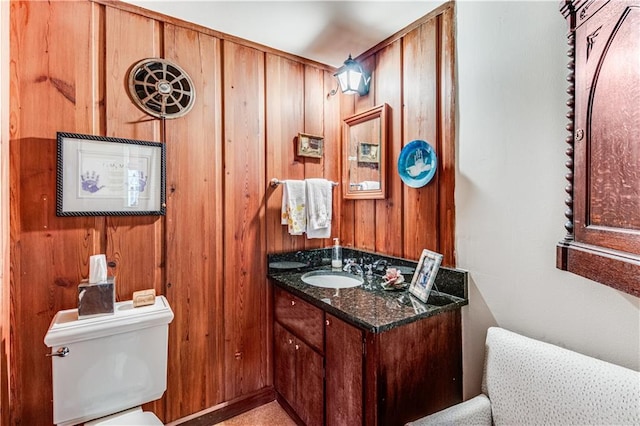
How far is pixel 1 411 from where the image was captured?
1296mm

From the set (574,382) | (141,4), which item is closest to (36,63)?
(141,4)

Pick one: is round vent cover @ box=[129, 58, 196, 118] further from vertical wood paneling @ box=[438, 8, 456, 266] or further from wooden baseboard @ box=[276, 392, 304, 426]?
wooden baseboard @ box=[276, 392, 304, 426]

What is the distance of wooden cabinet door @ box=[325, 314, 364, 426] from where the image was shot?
1.34 meters

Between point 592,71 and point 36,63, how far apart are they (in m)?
2.21

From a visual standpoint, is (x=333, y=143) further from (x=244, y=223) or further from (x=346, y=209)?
(x=244, y=223)

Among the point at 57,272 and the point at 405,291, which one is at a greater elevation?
the point at 57,272

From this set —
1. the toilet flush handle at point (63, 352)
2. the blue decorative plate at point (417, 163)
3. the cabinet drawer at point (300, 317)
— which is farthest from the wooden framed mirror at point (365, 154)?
the toilet flush handle at point (63, 352)

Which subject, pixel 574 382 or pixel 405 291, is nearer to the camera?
pixel 574 382

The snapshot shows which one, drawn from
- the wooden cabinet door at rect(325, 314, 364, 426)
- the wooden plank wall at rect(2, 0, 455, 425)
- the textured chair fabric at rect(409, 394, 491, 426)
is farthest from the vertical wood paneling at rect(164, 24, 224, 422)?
the textured chair fabric at rect(409, 394, 491, 426)

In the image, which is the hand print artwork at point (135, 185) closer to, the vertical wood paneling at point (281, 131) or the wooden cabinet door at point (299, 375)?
the vertical wood paneling at point (281, 131)

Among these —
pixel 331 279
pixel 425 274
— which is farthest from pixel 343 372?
pixel 331 279

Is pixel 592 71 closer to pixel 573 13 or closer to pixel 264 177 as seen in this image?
pixel 573 13

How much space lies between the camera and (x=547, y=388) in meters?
1.09

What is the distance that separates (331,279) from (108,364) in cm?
127
